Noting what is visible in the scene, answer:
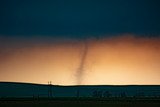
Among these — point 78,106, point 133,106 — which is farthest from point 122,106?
point 78,106

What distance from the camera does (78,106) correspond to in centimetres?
7531

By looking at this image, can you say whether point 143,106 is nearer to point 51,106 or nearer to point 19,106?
point 51,106

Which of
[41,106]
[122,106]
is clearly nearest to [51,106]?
[41,106]

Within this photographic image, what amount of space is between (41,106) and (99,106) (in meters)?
10.0

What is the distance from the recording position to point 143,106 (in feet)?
249

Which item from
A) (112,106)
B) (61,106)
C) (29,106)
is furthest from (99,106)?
(29,106)

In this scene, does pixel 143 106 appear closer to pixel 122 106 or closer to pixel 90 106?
pixel 122 106

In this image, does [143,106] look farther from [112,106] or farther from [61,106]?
[61,106]

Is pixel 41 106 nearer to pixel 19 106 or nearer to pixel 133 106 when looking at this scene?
pixel 19 106

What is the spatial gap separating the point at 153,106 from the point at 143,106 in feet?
5.90

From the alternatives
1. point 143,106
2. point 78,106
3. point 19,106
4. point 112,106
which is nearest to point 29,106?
point 19,106

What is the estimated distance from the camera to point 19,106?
75.2 metres

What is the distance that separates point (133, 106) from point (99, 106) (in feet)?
19.4

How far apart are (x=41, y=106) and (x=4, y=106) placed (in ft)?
20.9
